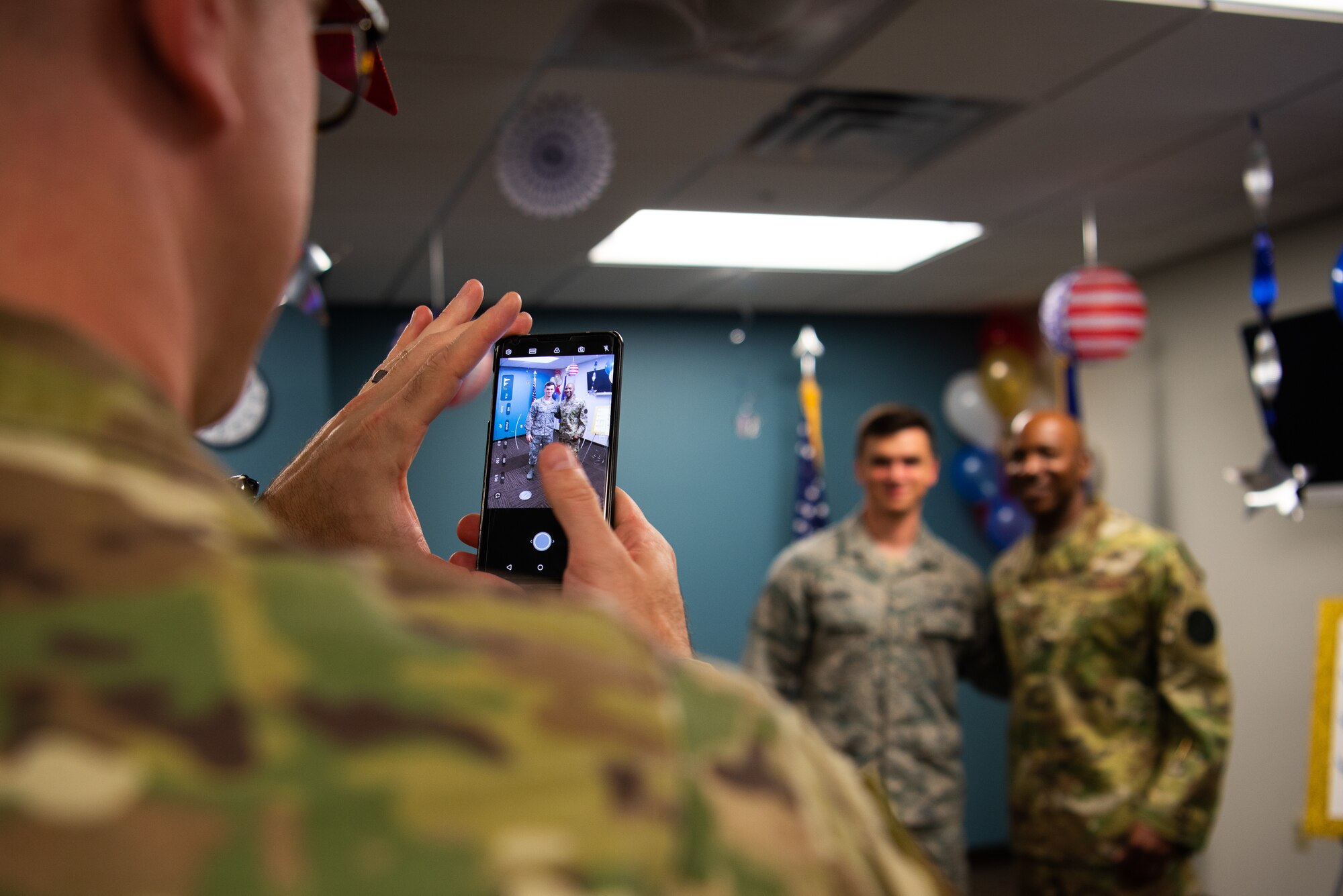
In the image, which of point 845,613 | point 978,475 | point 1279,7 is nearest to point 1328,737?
point 845,613

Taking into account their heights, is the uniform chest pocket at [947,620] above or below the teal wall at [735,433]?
below

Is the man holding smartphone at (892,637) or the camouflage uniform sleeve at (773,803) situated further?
the man holding smartphone at (892,637)

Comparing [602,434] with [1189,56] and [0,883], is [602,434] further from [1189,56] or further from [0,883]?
[1189,56]

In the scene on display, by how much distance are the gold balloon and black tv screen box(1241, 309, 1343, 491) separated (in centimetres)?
150

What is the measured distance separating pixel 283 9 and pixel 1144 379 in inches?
191

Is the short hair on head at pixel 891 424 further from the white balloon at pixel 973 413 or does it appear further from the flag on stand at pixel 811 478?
the white balloon at pixel 973 413

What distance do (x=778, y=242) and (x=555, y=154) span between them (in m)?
1.78

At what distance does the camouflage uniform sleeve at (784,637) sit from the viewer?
10.3 feet

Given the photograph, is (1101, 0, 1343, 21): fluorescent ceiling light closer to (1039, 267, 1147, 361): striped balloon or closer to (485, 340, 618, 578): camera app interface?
(1039, 267, 1147, 361): striped balloon

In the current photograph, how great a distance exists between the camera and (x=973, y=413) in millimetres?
5328

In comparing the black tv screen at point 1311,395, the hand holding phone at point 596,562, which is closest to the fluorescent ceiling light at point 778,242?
the black tv screen at point 1311,395

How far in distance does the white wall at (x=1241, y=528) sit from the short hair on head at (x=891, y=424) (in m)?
1.48

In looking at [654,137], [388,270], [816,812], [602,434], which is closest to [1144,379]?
[654,137]

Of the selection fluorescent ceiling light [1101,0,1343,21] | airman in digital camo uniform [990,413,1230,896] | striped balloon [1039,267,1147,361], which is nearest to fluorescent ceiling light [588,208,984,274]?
striped balloon [1039,267,1147,361]
